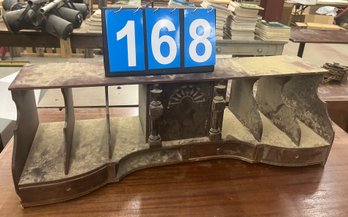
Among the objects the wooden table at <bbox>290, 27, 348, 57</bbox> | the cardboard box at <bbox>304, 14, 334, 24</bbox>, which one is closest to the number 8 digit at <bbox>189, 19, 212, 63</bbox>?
the wooden table at <bbox>290, 27, 348, 57</bbox>

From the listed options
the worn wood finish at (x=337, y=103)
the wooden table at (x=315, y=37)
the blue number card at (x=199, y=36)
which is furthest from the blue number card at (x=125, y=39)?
the wooden table at (x=315, y=37)

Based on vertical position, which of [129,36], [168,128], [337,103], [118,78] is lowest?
A: [337,103]

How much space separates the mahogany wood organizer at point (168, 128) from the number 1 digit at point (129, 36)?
0.19 ft

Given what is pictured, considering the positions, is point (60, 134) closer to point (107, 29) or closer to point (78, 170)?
point (78, 170)

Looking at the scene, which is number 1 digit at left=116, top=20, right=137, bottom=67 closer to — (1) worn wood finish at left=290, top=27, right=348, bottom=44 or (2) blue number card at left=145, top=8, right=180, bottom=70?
(2) blue number card at left=145, top=8, right=180, bottom=70

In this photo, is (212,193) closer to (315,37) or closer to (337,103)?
(337,103)

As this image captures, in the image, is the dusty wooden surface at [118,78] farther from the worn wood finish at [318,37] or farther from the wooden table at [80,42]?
the worn wood finish at [318,37]

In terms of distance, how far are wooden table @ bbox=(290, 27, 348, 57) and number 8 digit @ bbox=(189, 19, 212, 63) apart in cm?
137

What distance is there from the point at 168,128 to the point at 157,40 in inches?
10.4

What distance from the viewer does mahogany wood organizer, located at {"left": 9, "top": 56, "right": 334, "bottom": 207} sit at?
719 mm

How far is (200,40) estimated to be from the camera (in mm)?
777

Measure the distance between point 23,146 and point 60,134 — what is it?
155 millimetres

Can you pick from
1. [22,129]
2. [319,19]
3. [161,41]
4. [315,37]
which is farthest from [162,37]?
[319,19]

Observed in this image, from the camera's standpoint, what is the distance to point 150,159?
34.3 inches
